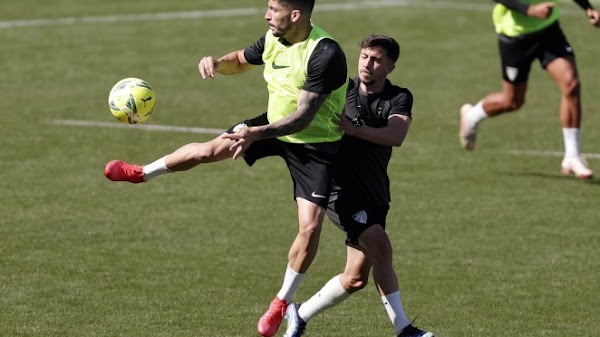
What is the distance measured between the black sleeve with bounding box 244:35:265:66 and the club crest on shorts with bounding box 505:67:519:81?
6598 millimetres

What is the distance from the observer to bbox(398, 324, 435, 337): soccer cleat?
9.42 metres

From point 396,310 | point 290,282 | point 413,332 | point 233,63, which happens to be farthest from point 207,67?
point 413,332

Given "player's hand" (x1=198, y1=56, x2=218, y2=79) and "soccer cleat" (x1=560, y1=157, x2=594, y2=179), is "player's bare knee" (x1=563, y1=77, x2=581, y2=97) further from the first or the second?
"player's hand" (x1=198, y1=56, x2=218, y2=79)

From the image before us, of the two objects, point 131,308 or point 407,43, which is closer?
point 131,308

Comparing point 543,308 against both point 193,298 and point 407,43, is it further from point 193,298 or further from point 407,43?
point 407,43

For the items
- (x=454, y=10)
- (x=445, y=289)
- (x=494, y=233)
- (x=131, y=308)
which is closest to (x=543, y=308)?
(x=445, y=289)

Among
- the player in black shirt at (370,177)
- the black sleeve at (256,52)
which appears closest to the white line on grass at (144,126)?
the black sleeve at (256,52)

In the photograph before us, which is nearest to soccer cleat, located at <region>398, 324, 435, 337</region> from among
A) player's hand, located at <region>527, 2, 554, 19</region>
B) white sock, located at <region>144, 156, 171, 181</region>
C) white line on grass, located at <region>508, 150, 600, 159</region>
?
white sock, located at <region>144, 156, 171, 181</region>

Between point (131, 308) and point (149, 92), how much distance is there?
5.71 feet

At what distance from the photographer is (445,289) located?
37.4ft

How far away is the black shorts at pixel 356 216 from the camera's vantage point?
936cm

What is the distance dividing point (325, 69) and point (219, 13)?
58.2 feet

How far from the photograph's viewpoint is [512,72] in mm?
16156

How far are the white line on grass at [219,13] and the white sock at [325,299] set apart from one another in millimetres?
16423
